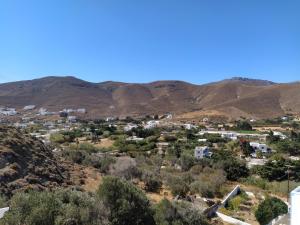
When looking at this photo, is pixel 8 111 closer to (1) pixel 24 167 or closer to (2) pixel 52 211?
(1) pixel 24 167

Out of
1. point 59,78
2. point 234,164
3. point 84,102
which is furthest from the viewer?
point 59,78

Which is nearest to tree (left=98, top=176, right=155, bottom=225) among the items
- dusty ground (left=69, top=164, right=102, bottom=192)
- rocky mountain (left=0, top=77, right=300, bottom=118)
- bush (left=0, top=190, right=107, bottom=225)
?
bush (left=0, top=190, right=107, bottom=225)

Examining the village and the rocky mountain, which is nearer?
the village

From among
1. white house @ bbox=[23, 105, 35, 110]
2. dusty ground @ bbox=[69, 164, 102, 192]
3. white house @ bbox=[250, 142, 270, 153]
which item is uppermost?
white house @ bbox=[23, 105, 35, 110]

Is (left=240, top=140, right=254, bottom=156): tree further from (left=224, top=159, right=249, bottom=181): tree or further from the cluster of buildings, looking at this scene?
the cluster of buildings

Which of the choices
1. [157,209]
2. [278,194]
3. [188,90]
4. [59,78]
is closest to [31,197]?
[157,209]

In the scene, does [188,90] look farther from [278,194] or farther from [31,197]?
[31,197]

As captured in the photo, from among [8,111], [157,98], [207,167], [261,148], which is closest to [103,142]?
[261,148]
